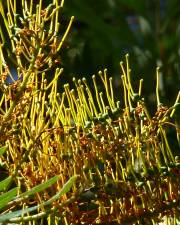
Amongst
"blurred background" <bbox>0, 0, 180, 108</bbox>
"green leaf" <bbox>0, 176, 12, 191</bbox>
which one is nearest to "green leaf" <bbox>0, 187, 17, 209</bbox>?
"green leaf" <bbox>0, 176, 12, 191</bbox>

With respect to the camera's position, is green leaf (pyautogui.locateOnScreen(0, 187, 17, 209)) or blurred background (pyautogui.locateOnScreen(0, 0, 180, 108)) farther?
blurred background (pyautogui.locateOnScreen(0, 0, 180, 108))

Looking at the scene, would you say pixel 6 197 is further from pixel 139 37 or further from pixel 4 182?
pixel 139 37

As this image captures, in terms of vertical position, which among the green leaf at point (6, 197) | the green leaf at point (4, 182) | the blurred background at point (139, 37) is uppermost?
the blurred background at point (139, 37)

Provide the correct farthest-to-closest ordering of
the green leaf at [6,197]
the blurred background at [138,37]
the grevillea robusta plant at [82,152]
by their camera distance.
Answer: the blurred background at [138,37]
the grevillea robusta plant at [82,152]
the green leaf at [6,197]

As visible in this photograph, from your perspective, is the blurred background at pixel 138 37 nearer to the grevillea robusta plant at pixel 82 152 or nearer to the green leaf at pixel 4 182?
the grevillea robusta plant at pixel 82 152

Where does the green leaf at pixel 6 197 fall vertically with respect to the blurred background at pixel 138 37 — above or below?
below

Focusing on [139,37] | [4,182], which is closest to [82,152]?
[4,182]

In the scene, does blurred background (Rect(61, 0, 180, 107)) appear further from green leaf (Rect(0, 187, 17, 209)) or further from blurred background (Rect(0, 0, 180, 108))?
green leaf (Rect(0, 187, 17, 209))

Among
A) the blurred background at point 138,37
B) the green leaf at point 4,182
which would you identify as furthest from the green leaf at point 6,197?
the blurred background at point 138,37

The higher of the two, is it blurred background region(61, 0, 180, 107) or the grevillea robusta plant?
blurred background region(61, 0, 180, 107)
